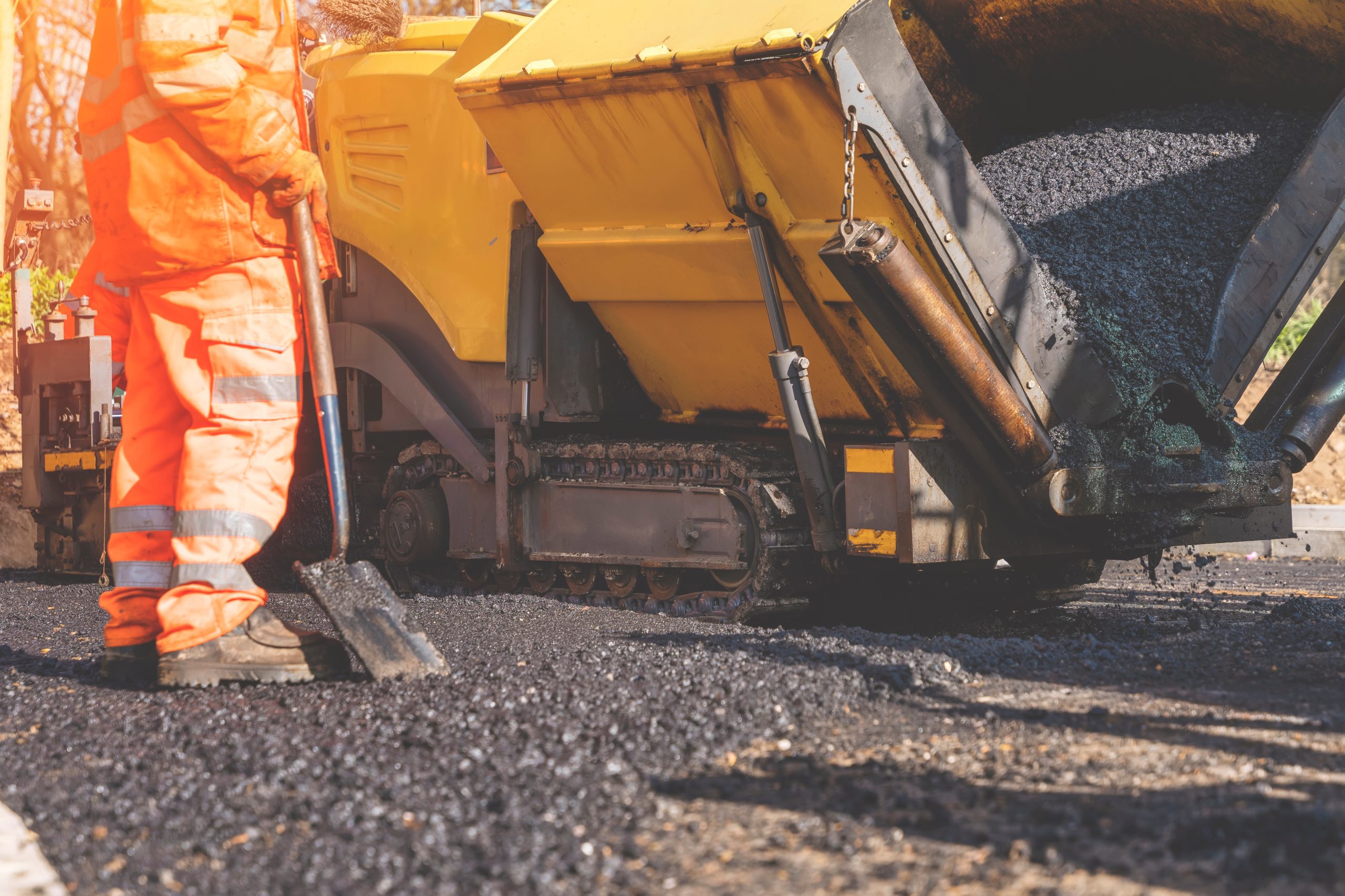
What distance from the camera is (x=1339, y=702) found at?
11.0 feet

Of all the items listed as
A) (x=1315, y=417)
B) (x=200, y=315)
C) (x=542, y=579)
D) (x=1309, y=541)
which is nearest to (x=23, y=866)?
(x=200, y=315)

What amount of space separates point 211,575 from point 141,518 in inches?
14.2

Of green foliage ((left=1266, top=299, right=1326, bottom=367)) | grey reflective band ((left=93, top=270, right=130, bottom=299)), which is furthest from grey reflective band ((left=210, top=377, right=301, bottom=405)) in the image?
green foliage ((left=1266, top=299, right=1326, bottom=367))

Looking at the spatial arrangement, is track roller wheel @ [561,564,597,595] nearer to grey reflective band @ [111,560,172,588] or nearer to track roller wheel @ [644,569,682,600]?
track roller wheel @ [644,569,682,600]

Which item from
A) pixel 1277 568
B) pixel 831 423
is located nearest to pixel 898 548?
pixel 831 423

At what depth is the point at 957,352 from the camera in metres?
4.20

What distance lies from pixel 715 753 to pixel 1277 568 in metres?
6.33

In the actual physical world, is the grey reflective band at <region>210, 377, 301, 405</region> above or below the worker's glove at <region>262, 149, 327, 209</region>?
below

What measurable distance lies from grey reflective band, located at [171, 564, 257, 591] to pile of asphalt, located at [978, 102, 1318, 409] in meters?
2.79

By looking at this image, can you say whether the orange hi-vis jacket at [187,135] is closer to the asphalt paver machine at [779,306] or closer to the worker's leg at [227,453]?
the worker's leg at [227,453]

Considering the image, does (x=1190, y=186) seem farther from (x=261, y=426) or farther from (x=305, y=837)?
(x=305, y=837)

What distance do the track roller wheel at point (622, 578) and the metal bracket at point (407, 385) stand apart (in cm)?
70

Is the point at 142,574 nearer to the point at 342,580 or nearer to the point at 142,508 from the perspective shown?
the point at 142,508

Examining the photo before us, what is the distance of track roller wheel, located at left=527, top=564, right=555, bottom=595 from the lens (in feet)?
20.0
